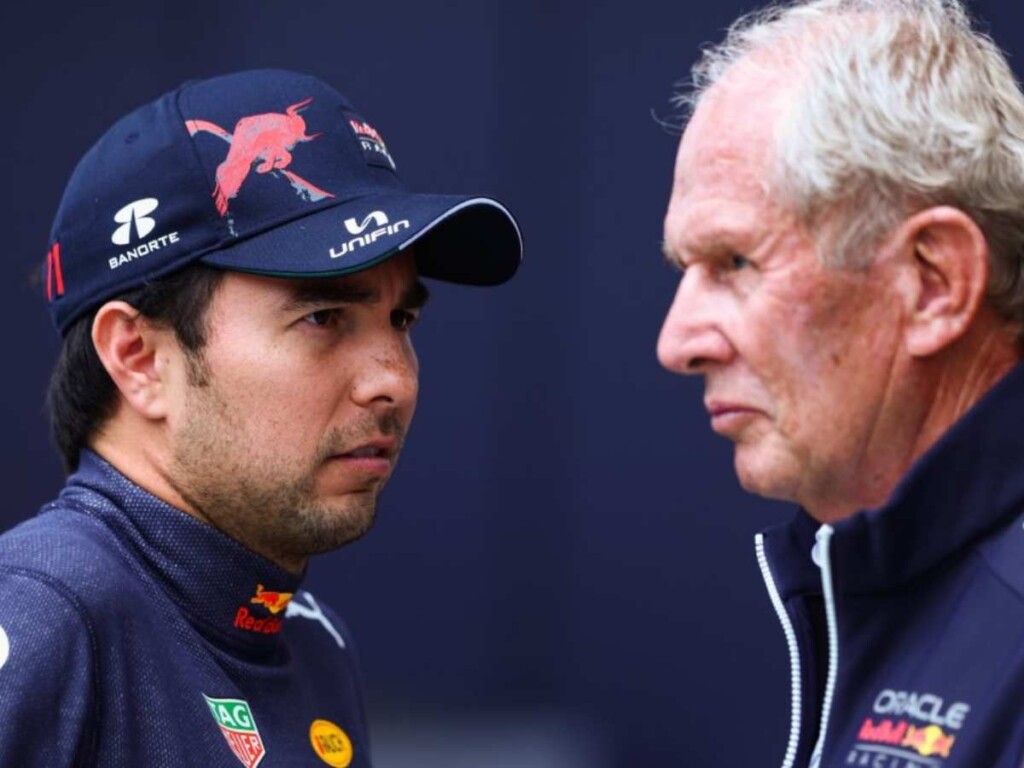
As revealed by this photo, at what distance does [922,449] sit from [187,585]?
0.87 meters

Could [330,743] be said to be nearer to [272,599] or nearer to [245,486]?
[272,599]

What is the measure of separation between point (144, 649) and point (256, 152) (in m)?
0.61

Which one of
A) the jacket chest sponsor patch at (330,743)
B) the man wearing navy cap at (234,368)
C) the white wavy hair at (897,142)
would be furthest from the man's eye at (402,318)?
the white wavy hair at (897,142)

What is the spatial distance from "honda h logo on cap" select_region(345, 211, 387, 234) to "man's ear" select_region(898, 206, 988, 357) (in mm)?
750

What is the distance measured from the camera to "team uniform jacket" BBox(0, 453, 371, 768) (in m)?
1.84

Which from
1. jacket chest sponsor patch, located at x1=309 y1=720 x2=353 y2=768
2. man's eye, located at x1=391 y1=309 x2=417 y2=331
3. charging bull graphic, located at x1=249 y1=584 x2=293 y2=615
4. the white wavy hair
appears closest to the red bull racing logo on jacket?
charging bull graphic, located at x1=249 y1=584 x2=293 y2=615

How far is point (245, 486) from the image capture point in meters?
2.16

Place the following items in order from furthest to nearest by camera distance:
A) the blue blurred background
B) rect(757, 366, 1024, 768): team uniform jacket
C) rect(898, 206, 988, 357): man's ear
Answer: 1. the blue blurred background
2. rect(898, 206, 988, 357): man's ear
3. rect(757, 366, 1024, 768): team uniform jacket

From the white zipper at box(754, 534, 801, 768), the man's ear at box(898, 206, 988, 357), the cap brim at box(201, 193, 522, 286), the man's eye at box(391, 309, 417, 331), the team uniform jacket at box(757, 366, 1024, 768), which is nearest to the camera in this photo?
the team uniform jacket at box(757, 366, 1024, 768)

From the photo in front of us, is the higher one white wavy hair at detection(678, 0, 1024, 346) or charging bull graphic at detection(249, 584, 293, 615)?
white wavy hair at detection(678, 0, 1024, 346)

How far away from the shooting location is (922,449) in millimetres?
1688

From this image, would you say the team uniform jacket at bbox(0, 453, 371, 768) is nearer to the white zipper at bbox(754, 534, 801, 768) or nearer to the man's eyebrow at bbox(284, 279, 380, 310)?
the man's eyebrow at bbox(284, 279, 380, 310)

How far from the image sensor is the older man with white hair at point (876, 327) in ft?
5.25

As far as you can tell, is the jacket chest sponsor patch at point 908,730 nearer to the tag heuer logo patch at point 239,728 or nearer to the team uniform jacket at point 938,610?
the team uniform jacket at point 938,610
